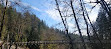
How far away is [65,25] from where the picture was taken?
5535 millimetres

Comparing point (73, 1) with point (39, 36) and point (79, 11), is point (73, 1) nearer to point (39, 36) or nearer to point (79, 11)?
point (79, 11)

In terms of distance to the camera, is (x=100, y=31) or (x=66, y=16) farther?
(x=100, y=31)

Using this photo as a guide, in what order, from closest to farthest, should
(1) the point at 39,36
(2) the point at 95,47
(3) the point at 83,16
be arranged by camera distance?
(3) the point at 83,16
(2) the point at 95,47
(1) the point at 39,36

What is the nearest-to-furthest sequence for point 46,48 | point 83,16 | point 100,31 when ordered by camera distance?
point 83,16 → point 100,31 → point 46,48

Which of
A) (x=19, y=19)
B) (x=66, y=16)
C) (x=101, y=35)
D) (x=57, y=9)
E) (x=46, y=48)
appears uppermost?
(x=19, y=19)

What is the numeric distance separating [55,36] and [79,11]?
13028 mm

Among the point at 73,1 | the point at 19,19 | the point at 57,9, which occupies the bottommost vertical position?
the point at 57,9

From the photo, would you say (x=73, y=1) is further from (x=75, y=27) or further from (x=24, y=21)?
(x=24, y=21)

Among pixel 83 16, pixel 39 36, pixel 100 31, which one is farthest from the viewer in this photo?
pixel 39 36

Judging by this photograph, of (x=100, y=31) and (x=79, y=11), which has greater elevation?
(x=79, y=11)

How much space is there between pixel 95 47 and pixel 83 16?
17.4 feet

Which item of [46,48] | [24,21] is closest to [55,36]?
[46,48]

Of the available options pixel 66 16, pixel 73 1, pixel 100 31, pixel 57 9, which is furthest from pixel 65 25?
pixel 100 31

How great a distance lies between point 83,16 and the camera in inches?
234
